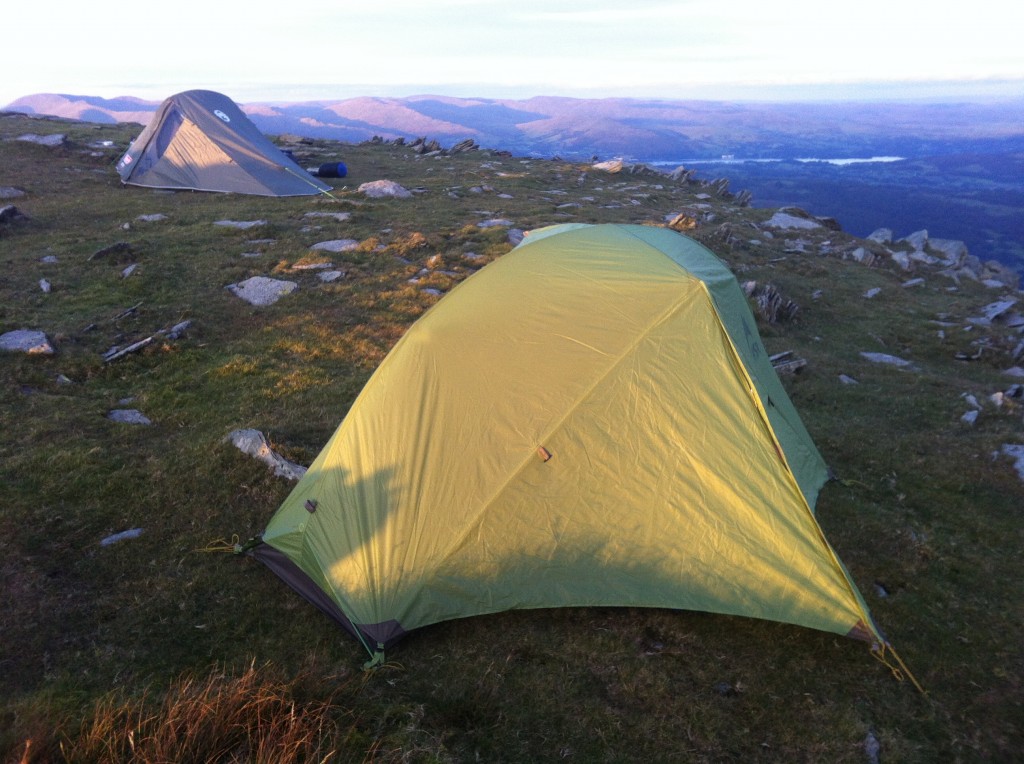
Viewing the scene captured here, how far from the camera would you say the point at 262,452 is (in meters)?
7.91

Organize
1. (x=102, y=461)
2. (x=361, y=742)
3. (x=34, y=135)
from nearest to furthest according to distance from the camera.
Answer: (x=361, y=742) < (x=102, y=461) < (x=34, y=135)

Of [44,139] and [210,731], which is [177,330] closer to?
[210,731]

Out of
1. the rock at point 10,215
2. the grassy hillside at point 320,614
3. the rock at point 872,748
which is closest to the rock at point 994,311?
the grassy hillside at point 320,614

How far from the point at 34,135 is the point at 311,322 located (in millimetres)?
27935

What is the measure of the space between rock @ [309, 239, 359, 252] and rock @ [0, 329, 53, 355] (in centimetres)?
790

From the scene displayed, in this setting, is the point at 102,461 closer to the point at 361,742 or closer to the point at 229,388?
the point at 229,388

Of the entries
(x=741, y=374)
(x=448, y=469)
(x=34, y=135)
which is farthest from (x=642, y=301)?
(x=34, y=135)

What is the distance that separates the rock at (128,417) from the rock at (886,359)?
1491 cm

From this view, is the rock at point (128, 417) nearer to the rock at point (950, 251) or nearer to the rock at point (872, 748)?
the rock at point (872, 748)

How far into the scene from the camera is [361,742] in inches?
155

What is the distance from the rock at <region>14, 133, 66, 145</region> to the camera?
29.0 metres

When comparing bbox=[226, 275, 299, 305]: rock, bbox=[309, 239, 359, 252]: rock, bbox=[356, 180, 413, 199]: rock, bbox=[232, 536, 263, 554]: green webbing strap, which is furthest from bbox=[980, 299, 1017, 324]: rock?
bbox=[356, 180, 413, 199]: rock

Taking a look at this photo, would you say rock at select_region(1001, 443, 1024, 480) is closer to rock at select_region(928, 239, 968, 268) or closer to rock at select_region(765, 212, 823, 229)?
rock at select_region(765, 212, 823, 229)

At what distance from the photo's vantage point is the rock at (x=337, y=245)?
17719 millimetres
